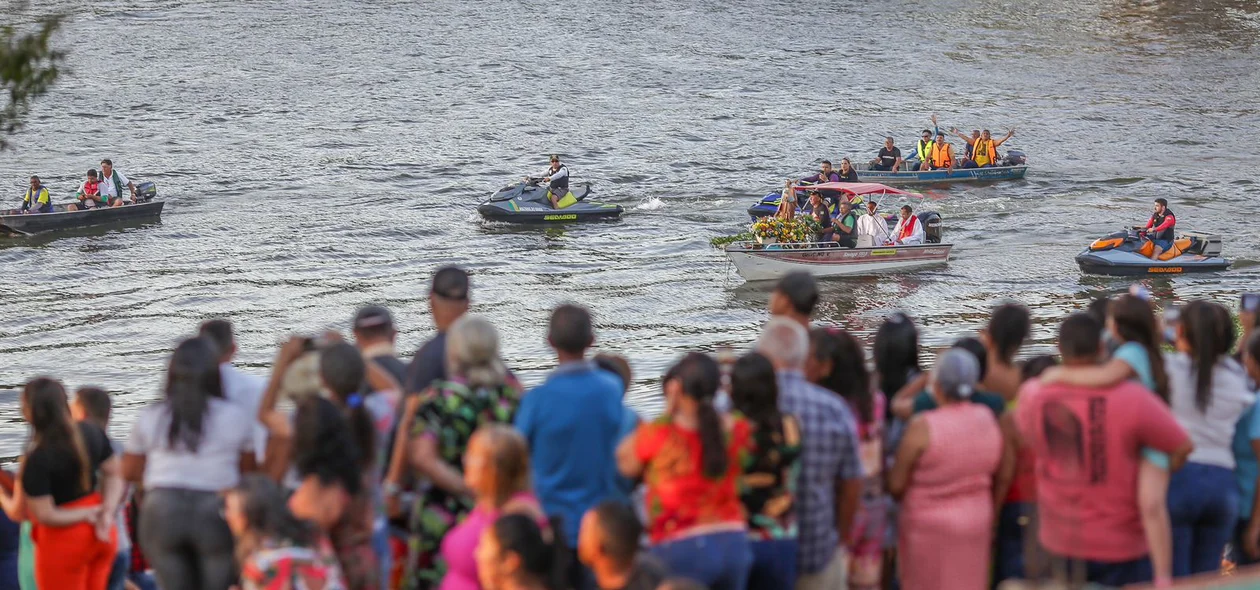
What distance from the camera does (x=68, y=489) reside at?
6832mm

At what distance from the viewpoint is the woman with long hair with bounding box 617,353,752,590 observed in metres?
5.59

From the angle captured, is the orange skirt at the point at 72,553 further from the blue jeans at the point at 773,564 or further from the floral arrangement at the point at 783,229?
the floral arrangement at the point at 783,229

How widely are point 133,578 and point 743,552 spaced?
13.3 ft

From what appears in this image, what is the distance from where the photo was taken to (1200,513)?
6.62 m

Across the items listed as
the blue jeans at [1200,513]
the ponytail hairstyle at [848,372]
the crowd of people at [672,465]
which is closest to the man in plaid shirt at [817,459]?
the crowd of people at [672,465]

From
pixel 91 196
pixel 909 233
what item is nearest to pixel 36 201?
pixel 91 196

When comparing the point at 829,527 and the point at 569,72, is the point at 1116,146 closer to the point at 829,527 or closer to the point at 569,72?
the point at 569,72

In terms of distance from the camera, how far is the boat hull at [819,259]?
30.0 m

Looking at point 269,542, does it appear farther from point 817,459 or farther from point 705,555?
point 817,459

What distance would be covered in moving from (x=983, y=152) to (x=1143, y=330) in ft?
123

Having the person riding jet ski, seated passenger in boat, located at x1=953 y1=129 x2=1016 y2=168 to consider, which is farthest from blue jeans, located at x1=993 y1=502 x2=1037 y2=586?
seated passenger in boat, located at x1=953 y1=129 x2=1016 y2=168

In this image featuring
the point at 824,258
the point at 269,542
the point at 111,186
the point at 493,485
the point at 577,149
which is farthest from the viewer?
the point at 577,149

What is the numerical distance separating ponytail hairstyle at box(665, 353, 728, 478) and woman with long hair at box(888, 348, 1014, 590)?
3.65ft

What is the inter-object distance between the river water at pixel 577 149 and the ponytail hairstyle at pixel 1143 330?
1218 cm
